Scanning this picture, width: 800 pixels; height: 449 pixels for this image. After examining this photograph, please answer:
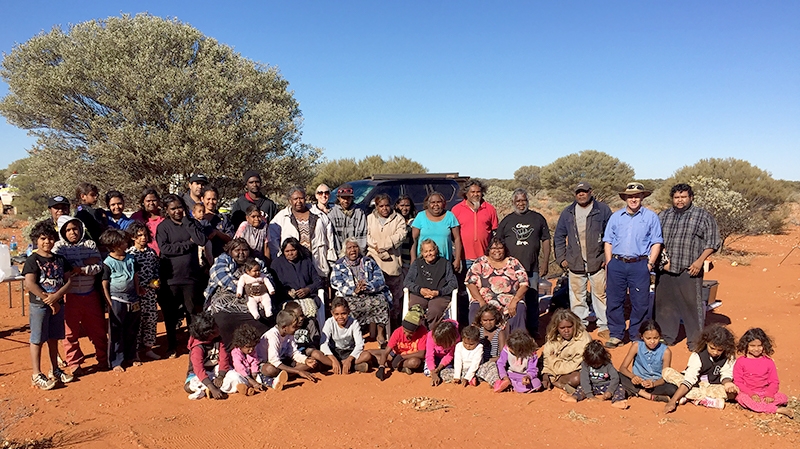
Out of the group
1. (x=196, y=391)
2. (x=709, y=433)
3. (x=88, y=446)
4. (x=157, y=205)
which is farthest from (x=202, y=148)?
(x=709, y=433)

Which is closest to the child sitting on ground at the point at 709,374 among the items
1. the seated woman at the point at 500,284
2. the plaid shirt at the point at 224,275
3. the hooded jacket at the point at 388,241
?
the seated woman at the point at 500,284

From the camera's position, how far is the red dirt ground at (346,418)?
3.99 metres

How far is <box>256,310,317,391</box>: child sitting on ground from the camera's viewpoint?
5.15m

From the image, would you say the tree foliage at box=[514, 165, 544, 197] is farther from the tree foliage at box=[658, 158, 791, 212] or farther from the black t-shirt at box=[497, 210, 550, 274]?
the black t-shirt at box=[497, 210, 550, 274]

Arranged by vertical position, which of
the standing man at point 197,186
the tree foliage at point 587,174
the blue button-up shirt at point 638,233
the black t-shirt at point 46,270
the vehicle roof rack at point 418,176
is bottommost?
the black t-shirt at point 46,270

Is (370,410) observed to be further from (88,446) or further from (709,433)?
(709,433)

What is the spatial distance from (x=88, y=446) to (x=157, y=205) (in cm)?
326

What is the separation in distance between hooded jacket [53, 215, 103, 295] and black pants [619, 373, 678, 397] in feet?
17.0

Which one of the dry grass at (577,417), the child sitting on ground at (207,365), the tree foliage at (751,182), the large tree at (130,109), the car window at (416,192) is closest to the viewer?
the dry grass at (577,417)

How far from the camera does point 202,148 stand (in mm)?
13867

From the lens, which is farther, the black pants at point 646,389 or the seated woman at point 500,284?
the seated woman at point 500,284

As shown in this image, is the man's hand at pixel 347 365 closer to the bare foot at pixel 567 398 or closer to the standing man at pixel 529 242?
the bare foot at pixel 567 398

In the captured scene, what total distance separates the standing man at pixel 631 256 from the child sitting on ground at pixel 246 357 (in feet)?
13.1

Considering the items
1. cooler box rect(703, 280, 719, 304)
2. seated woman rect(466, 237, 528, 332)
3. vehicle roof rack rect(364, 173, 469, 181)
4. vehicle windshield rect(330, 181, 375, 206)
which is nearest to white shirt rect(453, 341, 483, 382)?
seated woman rect(466, 237, 528, 332)
